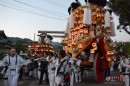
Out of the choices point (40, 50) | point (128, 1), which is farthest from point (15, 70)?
point (40, 50)

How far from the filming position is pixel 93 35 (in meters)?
18.6

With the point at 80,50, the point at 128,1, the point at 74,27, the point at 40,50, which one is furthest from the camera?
the point at 40,50

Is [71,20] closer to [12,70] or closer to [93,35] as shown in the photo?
[93,35]

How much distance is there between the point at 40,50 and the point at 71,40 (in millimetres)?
21600

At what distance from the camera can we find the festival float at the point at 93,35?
18.4 m

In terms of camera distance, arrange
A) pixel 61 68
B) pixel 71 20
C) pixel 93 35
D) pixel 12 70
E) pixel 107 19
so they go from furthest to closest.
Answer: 1. pixel 71 20
2. pixel 107 19
3. pixel 93 35
4. pixel 12 70
5. pixel 61 68

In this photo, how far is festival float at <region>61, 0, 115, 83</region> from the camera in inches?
725

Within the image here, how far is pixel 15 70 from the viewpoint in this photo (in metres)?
11.8


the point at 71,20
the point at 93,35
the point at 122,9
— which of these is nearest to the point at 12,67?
the point at 93,35

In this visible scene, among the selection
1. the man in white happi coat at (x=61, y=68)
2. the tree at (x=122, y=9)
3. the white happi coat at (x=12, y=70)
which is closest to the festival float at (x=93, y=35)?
the man in white happi coat at (x=61, y=68)

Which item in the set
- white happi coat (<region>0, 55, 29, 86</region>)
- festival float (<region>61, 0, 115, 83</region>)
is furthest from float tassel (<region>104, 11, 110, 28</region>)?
white happi coat (<region>0, 55, 29, 86</region>)

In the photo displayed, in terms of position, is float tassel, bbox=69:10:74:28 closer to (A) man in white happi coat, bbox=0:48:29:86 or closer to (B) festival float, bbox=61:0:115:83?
(B) festival float, bbox=61:0:115:83

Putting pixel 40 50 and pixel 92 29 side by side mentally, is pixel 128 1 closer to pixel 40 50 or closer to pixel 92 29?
pixel 92 29

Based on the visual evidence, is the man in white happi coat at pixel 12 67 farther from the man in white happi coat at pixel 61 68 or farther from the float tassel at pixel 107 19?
the float tassel at pixel 107 19
